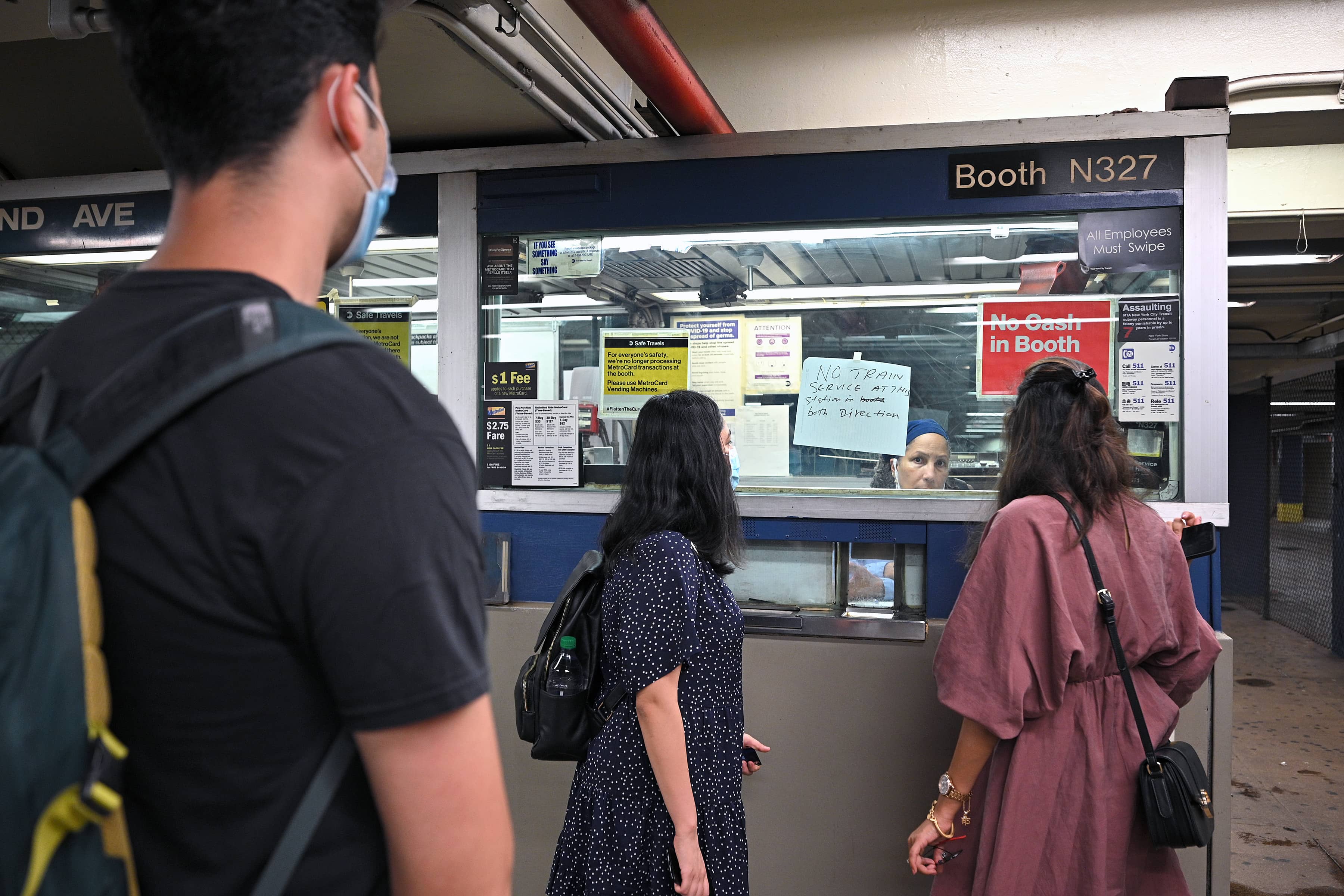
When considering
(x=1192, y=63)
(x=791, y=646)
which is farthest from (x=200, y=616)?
(x=1192, y=63)

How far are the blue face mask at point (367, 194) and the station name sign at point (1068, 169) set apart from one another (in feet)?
7.82

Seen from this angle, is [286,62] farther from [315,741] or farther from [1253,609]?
[1253,609]

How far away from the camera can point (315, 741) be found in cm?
74

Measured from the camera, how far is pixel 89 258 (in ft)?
12.0

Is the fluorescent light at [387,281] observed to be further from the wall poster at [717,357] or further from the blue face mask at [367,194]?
the blue face mask at [367,194]

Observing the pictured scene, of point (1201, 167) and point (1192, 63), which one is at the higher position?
point (1192, 63)

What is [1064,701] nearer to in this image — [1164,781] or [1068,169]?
[1164,781]

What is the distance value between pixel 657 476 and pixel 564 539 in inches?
44.4

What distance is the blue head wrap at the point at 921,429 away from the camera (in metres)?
2.98

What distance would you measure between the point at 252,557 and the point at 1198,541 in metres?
2.50

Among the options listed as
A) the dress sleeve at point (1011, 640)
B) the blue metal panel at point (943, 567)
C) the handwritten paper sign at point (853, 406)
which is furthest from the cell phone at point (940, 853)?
the handwritten paper sign at point (853, 406)

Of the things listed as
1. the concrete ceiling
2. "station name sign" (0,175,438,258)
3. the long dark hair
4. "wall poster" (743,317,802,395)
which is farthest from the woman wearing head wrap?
"station name sign" (0,175,438,258)

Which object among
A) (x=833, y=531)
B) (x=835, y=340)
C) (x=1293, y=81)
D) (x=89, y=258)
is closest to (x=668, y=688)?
(x=833, y=531)

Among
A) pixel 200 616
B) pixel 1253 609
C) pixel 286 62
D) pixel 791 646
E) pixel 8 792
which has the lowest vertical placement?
pixel 1253 609
